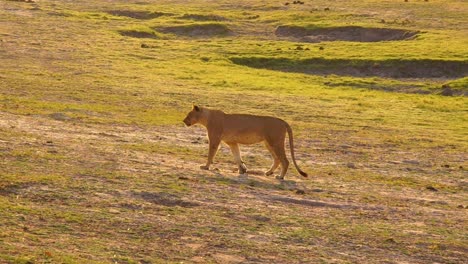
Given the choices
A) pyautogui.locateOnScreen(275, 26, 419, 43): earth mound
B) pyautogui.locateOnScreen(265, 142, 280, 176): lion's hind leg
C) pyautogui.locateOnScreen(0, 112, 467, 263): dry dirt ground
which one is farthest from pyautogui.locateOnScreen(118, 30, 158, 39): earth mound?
pyautogui.locateOnScreen(265, 142, 280, 176): lion's hind leg

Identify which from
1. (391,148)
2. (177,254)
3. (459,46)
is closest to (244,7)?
(459,46)

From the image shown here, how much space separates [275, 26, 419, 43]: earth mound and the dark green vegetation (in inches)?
4.6

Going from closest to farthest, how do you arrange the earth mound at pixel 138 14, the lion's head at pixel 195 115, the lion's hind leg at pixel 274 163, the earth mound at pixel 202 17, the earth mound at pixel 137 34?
the lion's hind leg at pixel 274 163 < the lion's head at pixel 195 115 < the earth mound at pixel 137 34 < the earth mound at pixel 202 17 < the earth mound at pixel 138 14

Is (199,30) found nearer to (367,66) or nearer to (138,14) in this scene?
(138,14)

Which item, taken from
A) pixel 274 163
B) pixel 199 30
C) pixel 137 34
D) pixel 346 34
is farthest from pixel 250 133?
pixel 199 30

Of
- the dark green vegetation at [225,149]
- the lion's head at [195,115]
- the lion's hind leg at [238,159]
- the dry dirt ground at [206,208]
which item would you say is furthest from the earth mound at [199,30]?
the lion's hind leg at [238,159]

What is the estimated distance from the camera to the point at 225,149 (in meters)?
24.3

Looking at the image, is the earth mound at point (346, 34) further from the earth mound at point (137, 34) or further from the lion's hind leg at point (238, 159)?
the lion's hind leg at point (238, 159)

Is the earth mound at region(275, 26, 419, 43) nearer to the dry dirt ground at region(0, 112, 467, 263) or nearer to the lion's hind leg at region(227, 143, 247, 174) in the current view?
the dry dirt ground at region(0, 112, 467, 263)

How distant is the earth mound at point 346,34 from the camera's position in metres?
53.2

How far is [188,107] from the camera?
3148 centimetres

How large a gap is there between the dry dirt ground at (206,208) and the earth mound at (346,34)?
97.2 feet

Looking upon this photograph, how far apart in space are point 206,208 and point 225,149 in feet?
23.9

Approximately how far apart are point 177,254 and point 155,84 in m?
22.4
